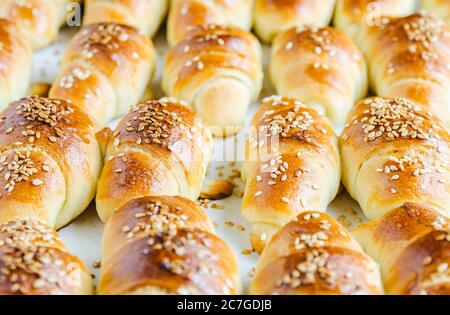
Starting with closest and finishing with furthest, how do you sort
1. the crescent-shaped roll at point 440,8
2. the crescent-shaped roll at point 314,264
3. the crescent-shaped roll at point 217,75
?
the crescent-shaped roll at point 314,264 < the crescent-shaped roll at point 217,75 < the crescent-shaped roll at point 440,8

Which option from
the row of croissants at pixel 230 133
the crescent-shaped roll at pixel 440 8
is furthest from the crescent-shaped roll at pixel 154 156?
the crescent-shaped roll at pixel 440 8

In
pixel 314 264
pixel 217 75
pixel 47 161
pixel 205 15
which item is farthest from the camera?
pixel 205 15

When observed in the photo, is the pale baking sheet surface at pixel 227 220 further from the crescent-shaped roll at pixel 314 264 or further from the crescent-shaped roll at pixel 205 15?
the crescent-shaped roll at pixel 205 15

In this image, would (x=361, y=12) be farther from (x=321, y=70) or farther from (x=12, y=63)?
(x=12, y=63)

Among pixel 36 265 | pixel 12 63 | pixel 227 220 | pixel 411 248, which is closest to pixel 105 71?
pixel 12 63

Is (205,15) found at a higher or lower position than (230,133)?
Answer: higher

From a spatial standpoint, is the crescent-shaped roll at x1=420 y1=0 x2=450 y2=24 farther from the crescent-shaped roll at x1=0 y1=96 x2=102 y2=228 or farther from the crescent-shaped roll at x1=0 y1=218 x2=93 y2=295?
the crescent-shaped roll at x1=0 y1=218 x2=93 y2=295

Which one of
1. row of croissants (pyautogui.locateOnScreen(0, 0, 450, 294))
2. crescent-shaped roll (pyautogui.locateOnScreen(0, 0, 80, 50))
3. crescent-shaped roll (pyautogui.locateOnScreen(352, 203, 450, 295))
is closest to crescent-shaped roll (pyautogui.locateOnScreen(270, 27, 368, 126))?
row of croissants (pyautogui.locateOnScreen(0, 0, 450, 294))
